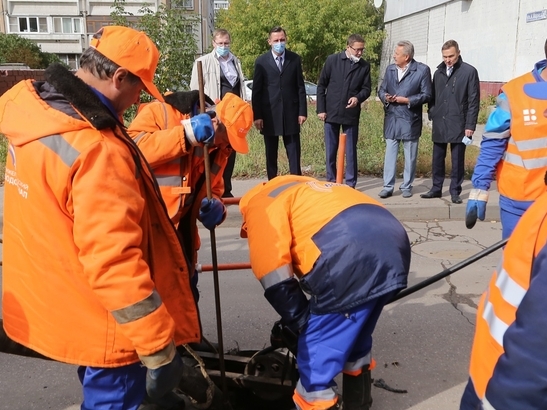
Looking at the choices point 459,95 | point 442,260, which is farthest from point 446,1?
point 442,260

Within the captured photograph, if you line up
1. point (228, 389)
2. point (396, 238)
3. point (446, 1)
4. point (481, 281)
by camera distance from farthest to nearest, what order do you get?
1. point (446, 1)
2. point (481, 281)
3. point (228, 389)
4. point (396, 238)

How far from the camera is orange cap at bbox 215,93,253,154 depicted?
9.61 ft

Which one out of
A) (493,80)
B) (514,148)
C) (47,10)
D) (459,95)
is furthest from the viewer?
(47,10)

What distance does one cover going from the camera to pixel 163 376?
1.86 meters

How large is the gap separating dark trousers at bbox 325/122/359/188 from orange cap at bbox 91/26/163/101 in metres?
5.67

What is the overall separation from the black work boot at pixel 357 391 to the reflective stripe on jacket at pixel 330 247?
20.4 inches

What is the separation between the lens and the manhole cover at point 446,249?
18.1 ft

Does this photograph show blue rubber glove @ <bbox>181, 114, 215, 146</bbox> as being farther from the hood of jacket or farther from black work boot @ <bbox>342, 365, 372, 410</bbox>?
black work boot @ <bbox>342, 365, 372, 410</bbox>

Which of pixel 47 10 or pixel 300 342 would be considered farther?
pixel 47 10

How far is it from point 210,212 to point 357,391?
A: 45.5 inches

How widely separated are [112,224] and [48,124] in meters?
0.37

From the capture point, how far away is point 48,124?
1.75 meters

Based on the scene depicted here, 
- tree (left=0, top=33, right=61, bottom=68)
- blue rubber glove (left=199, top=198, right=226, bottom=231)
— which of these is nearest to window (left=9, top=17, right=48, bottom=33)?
tree (left=0, top=33, right=61, bottom=68)

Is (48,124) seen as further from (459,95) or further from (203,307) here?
(459,95)
